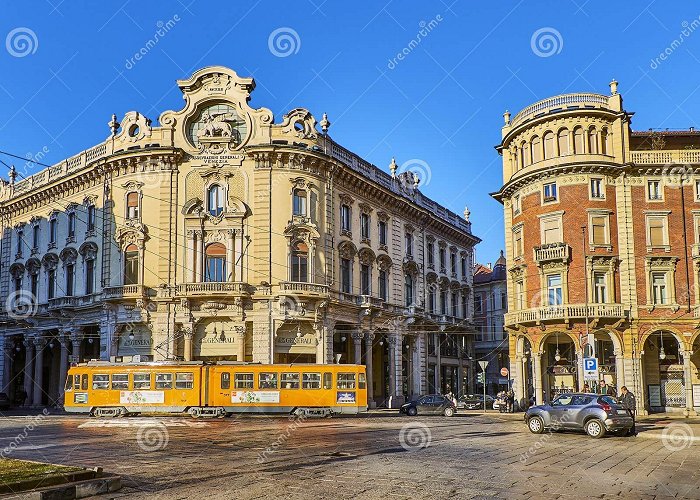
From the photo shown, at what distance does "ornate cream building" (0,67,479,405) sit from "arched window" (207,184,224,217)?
89 millimetres

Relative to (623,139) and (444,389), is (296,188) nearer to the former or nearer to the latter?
(623,139)

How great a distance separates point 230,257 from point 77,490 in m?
32.4

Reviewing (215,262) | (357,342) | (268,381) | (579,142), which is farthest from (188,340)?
(579,142)

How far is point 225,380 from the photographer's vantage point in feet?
121

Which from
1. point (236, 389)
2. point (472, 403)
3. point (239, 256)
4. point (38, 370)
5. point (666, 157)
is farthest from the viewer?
point (38, 370)

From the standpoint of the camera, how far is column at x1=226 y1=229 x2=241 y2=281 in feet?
144

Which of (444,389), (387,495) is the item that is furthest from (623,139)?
(387,495)

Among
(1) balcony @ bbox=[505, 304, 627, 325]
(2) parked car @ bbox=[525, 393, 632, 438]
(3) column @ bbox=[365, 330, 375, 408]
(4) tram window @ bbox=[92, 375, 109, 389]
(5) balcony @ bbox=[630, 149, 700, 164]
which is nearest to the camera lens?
(2) parked car @ bbox=[525, 393, 632, 438]

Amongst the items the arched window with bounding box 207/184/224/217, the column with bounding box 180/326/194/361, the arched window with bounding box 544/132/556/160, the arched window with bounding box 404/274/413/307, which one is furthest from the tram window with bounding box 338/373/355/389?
the arched window with bounding box 404/274/413/307

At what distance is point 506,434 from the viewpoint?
87.9 feet

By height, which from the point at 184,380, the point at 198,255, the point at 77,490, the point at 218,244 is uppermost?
the point at 218,244

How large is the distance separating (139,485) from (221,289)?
29642mm

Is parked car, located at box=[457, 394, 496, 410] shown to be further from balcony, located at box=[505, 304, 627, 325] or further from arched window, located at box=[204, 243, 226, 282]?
arched window, located at box=[204, 243, 226, 282]

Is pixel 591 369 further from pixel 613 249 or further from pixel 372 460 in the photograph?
pixel 372 460
